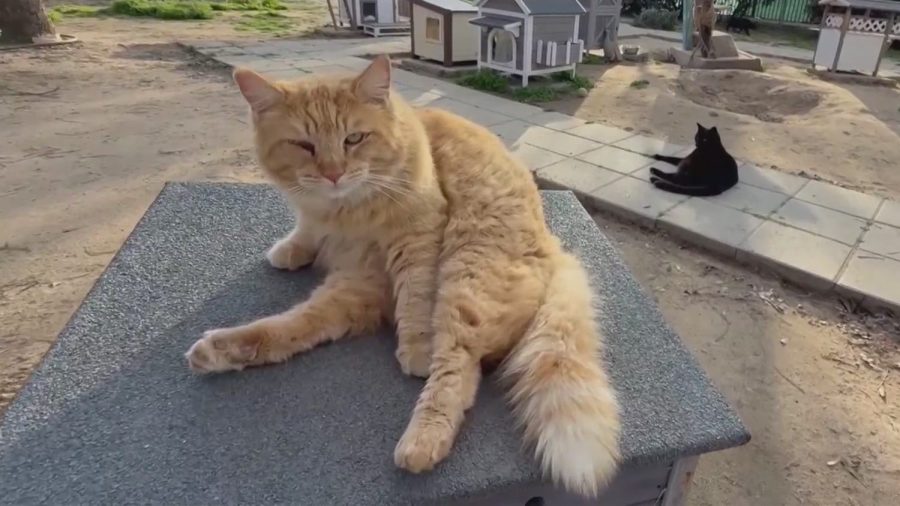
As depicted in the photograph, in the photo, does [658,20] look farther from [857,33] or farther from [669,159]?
[669,159]

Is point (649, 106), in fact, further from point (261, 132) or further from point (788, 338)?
point (261, 132)

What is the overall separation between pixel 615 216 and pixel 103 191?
8.79 ft

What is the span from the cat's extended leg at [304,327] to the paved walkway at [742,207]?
6.06 ft

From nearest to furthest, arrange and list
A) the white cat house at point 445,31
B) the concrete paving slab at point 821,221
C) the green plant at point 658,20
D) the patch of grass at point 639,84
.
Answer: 1. the concrete paving slab at point 821,221
2. the patch of grass at point 639,84
3. the white cat house at point 445,31
4. the green plant at point 658,20

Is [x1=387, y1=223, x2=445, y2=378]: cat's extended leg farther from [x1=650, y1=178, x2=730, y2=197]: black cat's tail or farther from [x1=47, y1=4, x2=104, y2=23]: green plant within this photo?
[x1=47, y1=4, x2=104, y2=23]: green plant

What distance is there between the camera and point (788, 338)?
2.02 m

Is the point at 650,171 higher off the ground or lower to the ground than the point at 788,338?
higher

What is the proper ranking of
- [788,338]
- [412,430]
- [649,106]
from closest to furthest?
[412,430]
[788,338]
[649,106]

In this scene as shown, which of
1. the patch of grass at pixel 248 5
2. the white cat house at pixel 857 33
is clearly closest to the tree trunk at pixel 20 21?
the patch of grass at pixel 248 5

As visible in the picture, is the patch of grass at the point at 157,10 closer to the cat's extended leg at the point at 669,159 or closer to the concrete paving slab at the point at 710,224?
the cat's extended leg at the point at 669,159

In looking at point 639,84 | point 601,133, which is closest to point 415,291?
point 601,133

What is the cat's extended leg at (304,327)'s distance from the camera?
1.20 m

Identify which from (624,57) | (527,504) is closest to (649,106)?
(624,57)

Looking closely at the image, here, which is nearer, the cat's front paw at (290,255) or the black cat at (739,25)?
the cat's front paw at (290,255)
